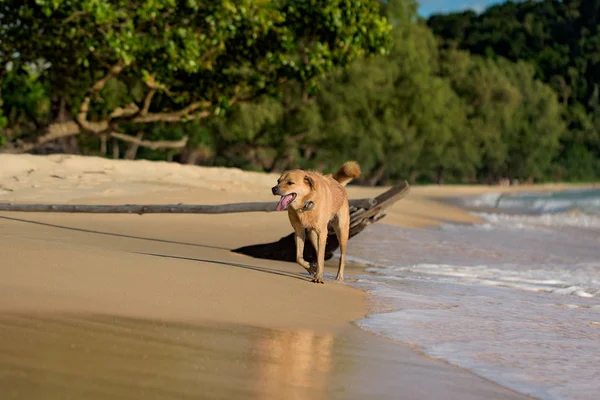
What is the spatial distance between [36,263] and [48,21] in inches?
520

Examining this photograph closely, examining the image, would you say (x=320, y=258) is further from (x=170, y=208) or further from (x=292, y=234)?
(x=170, y=208)

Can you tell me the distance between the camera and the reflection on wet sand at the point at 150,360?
14.5ft

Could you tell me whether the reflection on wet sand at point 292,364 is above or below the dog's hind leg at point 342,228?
below

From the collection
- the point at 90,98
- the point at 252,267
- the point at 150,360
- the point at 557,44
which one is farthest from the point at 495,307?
the point at 557,44

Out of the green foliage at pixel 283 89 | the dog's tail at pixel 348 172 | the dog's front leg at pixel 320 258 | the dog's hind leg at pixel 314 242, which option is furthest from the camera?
the green foliage at pixel 283 89

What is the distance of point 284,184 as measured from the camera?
8.68m

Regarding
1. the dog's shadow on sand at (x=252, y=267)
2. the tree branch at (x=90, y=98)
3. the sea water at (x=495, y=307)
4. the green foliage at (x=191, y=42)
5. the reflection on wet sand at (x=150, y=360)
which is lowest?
the sea water at (x=495, y=307)

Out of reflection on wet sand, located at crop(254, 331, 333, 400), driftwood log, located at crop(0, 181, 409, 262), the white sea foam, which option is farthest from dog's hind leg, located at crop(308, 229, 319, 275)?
the white sea foam

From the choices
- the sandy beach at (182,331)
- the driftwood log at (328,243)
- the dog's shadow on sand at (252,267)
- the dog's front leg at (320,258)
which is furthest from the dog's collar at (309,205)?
the driftwood log at (328,243)

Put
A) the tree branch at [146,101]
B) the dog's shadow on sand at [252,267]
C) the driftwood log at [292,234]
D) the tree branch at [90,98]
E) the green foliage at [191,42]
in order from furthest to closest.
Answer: the tree branch at [146,101], the tree branch at [90,98], the green foliage at [191,42], the driftwood log at [292,234], the dog's shadow on sand at [252,267]

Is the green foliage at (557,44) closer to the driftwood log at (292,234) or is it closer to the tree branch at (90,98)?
the tree branch at (90,98)

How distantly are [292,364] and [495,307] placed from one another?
385 centimetres

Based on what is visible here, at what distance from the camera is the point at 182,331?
19.6ft

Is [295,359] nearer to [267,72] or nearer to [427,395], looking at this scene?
[427,395]
